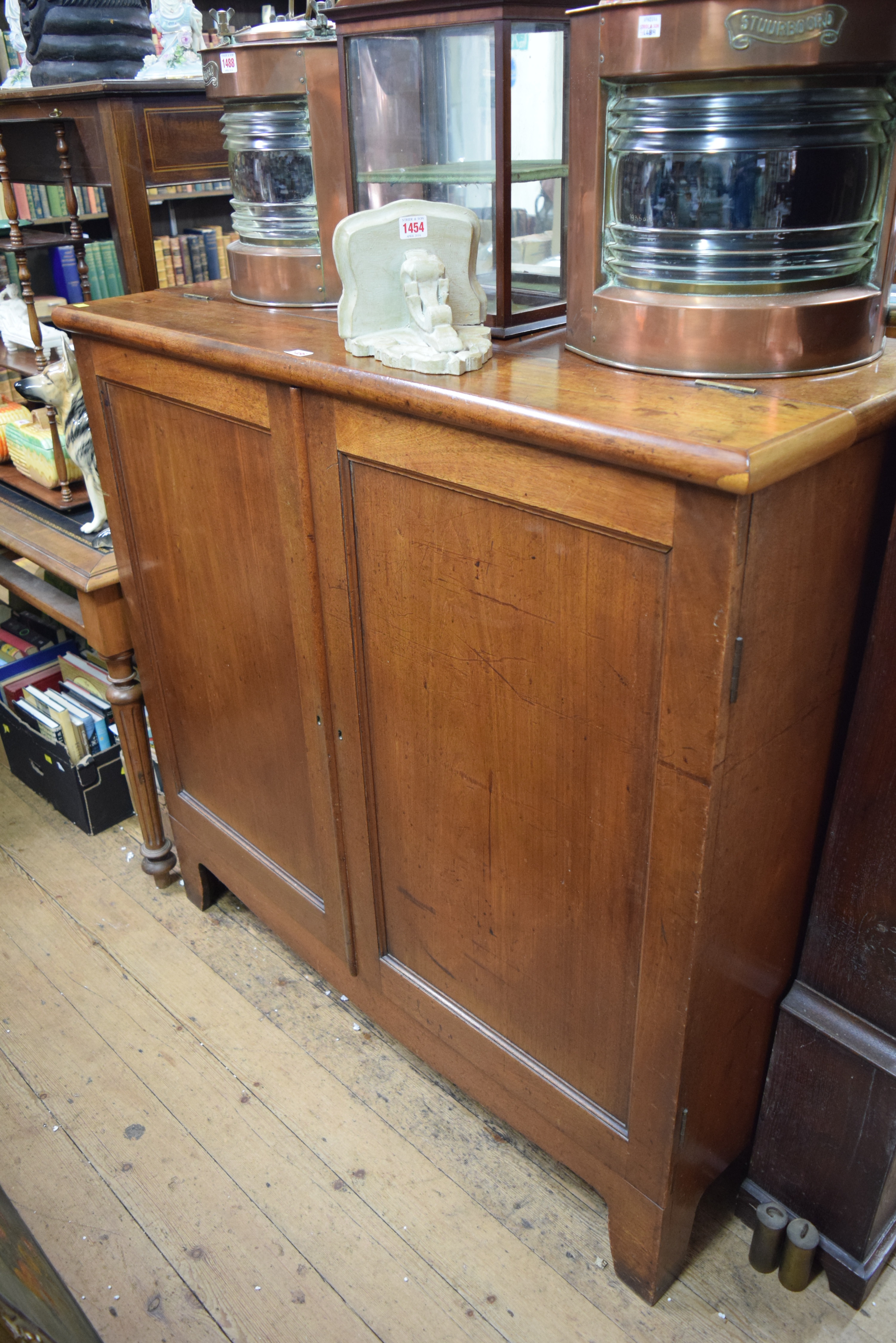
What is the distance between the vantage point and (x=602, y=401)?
935 millimetres

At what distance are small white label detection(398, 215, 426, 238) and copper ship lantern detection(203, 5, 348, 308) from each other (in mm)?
253

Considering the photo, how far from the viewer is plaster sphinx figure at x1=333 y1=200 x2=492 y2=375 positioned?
3.61 feet

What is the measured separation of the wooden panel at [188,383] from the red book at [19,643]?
1.07 m

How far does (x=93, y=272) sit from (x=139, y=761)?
2.07 metres

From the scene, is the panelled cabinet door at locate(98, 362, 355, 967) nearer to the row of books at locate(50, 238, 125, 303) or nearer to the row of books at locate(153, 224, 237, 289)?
the row of books at locate(50, 238, 125, 303)

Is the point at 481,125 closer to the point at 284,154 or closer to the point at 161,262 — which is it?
the point at 284,154

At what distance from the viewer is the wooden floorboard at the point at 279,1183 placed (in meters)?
1.33

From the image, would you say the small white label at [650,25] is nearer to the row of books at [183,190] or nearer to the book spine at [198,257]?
the row of books at [183,190]

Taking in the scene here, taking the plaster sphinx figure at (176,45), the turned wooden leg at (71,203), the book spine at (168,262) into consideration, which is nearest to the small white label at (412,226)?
the turned wooden leg at (71,203)

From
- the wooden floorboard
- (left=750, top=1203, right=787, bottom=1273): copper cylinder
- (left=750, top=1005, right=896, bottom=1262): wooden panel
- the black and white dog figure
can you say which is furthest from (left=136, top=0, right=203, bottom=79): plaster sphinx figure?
(left=750, top=1203, right=787, bottom=1273): copper cylinder

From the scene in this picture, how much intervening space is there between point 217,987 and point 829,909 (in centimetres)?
111

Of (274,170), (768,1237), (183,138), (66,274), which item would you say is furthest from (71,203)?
(768,1237)

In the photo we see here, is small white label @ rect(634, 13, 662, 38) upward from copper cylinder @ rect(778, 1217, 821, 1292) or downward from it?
upward

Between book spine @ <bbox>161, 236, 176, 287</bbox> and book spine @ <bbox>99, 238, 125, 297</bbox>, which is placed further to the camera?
book spine @ <bbox>161, 236, 176, 287</bbox>
